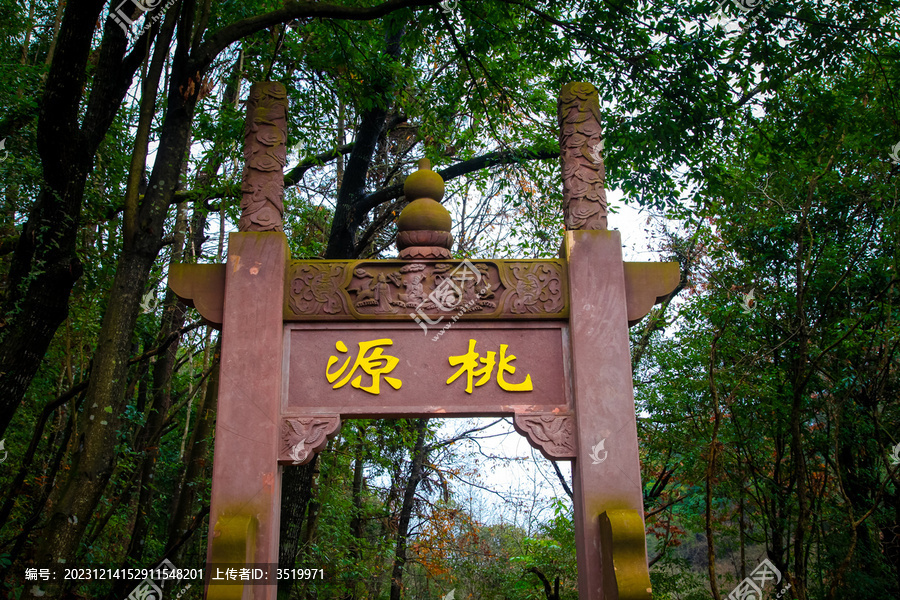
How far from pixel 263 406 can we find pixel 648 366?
23.2ft

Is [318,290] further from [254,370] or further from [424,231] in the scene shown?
[424,231]

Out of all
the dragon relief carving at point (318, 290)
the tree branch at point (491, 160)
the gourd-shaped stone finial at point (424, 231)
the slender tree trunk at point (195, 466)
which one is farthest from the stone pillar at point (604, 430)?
the slender tree trunk at point (195, 466)

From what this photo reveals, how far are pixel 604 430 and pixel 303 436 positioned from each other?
1561 mm

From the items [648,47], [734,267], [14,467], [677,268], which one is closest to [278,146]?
[677,268]

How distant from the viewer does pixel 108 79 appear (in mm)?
4543

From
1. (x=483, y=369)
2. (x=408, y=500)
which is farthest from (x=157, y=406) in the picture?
(x=483, y=369)

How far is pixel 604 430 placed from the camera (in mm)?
3695

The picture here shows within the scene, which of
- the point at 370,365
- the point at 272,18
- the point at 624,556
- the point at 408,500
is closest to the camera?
the point at 624,556

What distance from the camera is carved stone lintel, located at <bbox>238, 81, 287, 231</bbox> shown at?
13.1 feet

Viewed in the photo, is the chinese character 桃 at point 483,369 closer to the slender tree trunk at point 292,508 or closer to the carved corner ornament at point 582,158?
the carved corner ornament at point 582,158

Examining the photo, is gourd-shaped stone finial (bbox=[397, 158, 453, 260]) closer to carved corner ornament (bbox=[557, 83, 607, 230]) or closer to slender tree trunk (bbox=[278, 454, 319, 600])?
carved corner ornament (bbox=[557, 83, 607, 230])

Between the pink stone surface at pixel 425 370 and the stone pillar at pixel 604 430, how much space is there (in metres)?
0.15

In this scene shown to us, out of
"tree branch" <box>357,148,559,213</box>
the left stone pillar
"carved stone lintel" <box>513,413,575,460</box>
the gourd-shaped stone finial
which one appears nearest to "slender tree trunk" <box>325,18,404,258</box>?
"tree branch" <box>357,148,559,213</box>

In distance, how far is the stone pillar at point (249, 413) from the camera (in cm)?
343
